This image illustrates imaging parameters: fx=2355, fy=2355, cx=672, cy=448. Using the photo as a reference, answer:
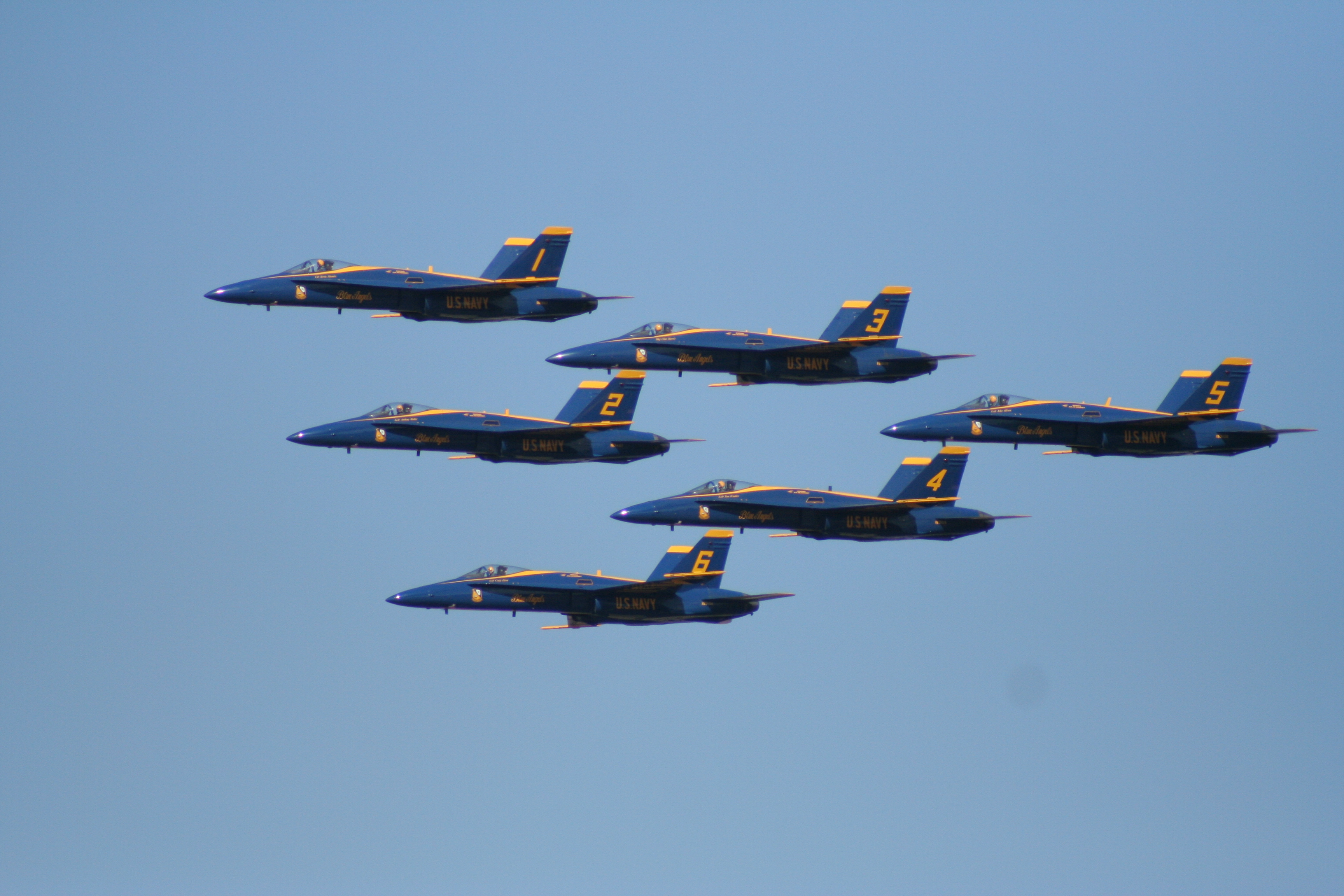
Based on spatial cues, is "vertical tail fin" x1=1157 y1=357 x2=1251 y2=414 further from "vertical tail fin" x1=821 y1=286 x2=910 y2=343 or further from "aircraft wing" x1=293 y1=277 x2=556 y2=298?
"aircraft wing" x1=293 y1=277 x2=556 y2=298

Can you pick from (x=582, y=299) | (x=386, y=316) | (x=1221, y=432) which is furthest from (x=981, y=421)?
(x=386, y=316)

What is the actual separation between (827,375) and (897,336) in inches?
127

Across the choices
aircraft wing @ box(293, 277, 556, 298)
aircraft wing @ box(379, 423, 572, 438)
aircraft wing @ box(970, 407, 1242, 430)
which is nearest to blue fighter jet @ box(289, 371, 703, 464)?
aircraft wing @ box(379, 423, 572, 438)

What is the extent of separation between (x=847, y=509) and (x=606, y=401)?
1046 centimetres

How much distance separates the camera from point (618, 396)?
9362 cm

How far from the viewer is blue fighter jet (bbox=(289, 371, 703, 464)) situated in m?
91.9

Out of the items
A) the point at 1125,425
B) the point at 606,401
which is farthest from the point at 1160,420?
the point at 606,401

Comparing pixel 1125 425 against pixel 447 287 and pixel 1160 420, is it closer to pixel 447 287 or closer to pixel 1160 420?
pixel 1160 420

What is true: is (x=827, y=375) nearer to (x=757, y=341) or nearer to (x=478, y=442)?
(x=757, y=341)

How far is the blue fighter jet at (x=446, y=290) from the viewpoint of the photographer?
89.4 metres

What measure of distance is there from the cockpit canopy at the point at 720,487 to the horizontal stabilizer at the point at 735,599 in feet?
14.3

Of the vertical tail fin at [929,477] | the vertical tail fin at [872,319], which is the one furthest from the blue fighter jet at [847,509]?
the vertical tail fin at [872,319]

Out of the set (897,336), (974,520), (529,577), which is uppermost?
(897,336)

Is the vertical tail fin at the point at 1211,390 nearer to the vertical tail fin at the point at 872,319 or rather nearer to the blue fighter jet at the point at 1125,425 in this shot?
the blue fighter jet at the point at 1125,425
